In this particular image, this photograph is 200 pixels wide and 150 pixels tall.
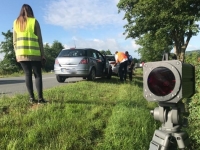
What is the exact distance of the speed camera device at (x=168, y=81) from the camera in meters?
1.19

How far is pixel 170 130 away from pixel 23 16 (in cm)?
371

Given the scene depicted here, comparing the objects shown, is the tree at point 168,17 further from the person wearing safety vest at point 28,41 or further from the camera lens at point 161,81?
the camera lens at point 161,81

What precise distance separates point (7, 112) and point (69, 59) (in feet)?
18.9

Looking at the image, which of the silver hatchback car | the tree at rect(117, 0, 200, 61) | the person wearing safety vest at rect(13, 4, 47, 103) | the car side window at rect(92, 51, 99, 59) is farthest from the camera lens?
the tree at rect(117, 0, 200, 61)

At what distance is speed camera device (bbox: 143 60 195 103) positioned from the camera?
46.8 inches

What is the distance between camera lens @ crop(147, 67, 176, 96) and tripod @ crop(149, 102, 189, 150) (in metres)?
0.08

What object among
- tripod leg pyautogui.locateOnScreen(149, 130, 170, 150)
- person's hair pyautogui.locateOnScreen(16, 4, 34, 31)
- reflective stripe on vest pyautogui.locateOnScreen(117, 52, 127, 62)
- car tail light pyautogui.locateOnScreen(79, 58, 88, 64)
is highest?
person's hair pyautogui.locateOnScreen(16, 4, 34, 31)

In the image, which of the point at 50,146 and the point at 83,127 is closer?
the point at 50,146

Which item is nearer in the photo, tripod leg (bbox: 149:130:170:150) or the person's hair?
tripod leg (bbox: 149:130:170:150)

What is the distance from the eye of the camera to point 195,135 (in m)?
4.34

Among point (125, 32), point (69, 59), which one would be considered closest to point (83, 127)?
point (69, 59)

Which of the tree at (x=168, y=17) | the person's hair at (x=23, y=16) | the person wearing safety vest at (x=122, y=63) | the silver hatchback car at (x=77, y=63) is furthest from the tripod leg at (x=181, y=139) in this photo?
the tree at (x=168, y=17)

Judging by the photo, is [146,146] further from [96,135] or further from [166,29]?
[166,29]

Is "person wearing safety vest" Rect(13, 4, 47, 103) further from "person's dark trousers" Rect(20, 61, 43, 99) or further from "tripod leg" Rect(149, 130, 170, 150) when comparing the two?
"tripod leg" Rect(149, 130, 170, 150)
